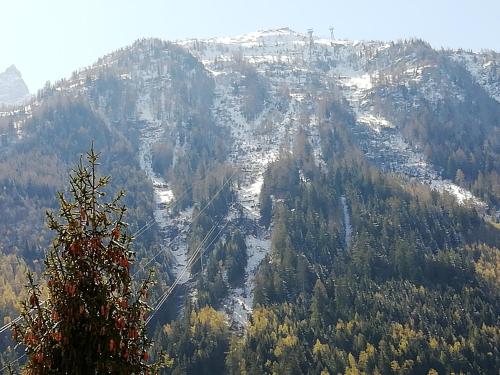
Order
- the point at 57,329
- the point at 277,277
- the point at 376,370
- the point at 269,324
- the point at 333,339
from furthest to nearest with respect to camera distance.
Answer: the point at 277,277 → the point at 269,324 → the point at 333,339 → the point at 376,370 → the point at 57,329


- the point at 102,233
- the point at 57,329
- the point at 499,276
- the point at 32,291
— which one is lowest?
the point at 499,276

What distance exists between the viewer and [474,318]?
526 ft

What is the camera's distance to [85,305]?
44.5 ft

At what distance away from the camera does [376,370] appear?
135m

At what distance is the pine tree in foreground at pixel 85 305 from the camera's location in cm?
1333

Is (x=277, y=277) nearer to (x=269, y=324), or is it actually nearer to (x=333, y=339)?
(x=269, y=324)

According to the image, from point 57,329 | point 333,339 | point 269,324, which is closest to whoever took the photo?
point 57,329

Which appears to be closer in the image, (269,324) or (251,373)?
(251,373)

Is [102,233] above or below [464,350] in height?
above

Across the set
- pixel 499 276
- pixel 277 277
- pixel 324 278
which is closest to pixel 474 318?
pixel 499 276

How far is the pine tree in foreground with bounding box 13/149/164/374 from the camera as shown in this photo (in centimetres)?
1333

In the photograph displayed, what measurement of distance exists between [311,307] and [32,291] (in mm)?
165697

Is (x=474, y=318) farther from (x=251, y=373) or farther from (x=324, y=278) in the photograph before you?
(x=251, y=373)

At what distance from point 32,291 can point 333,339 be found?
147437 millimetres
